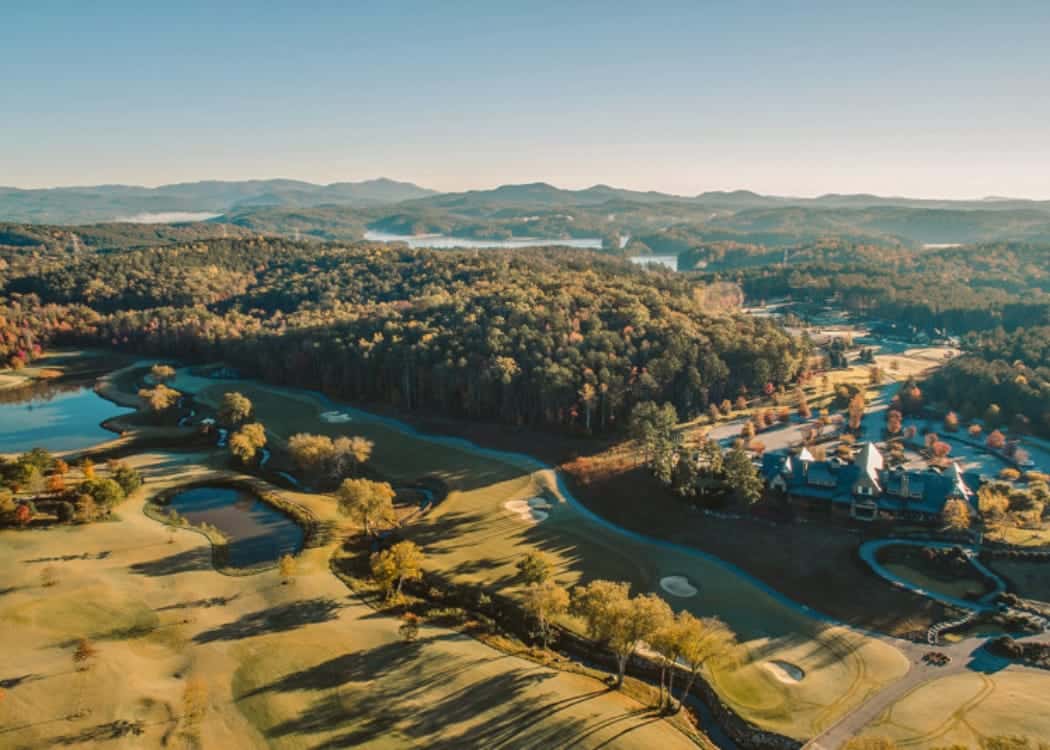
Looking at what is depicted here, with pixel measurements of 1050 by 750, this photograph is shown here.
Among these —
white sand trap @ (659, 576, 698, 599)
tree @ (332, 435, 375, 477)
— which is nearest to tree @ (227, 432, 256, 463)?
tree @ (332, 435, 375, 477)

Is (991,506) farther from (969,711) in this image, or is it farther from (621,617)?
(621,617)

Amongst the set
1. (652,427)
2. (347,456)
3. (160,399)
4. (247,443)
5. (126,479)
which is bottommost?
(347,456)

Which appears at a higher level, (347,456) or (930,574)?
(347,456)

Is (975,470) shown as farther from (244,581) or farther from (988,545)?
(244,581)

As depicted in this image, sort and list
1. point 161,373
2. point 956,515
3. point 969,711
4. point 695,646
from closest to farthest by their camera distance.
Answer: point 969,711 → point 695,646 → point 956,515 → point 161,373

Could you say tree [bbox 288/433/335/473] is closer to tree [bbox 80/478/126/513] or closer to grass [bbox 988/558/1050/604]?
tree [bbox 80/478/126/513]

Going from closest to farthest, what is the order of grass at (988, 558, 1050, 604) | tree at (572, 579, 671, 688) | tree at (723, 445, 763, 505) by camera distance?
tree at (572, 579, 671, 688)
grass at (988, 558, 1050, 604)
tree at (723, 445, 763, 505)

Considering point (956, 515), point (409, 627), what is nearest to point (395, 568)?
point (409, 627)
